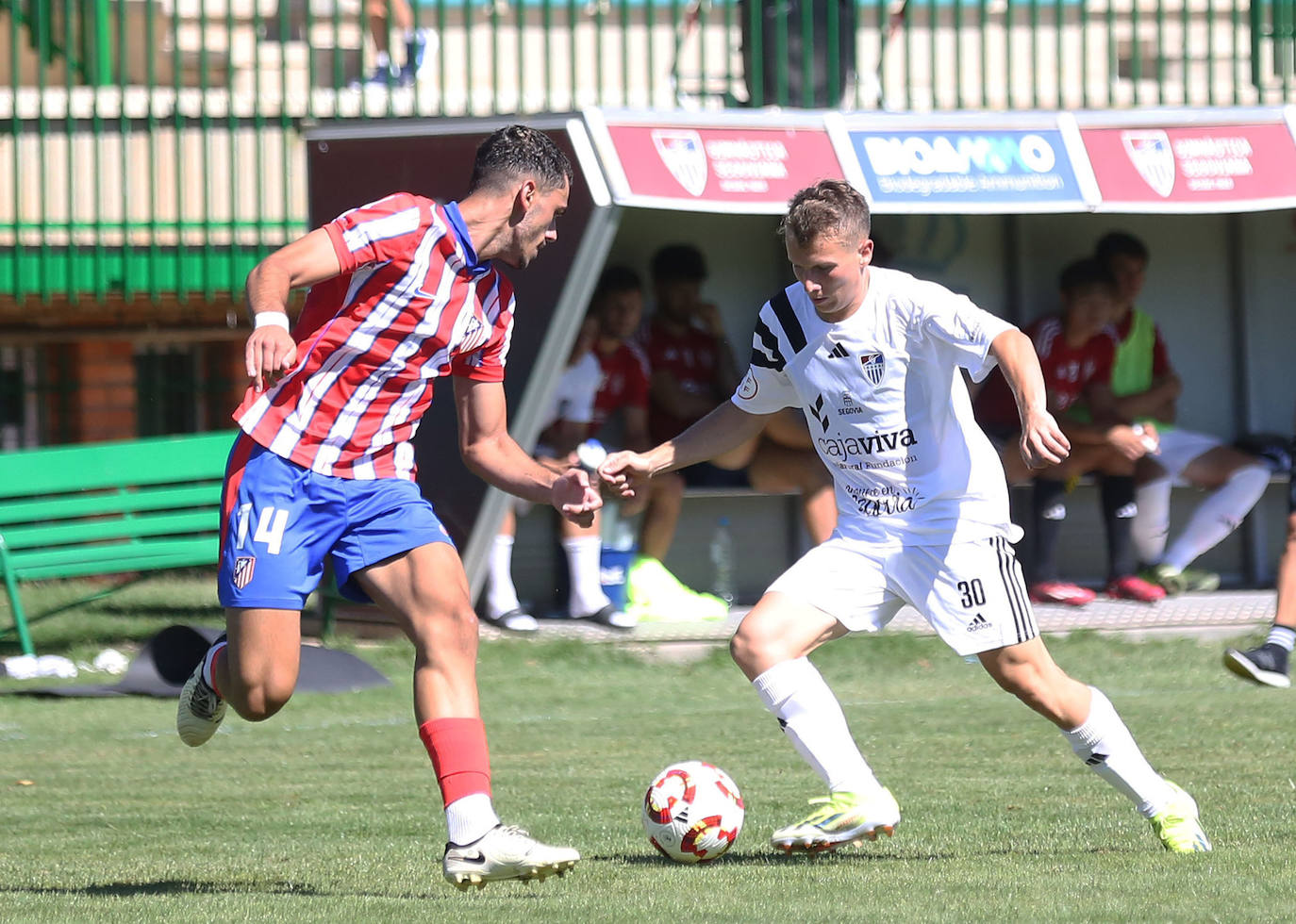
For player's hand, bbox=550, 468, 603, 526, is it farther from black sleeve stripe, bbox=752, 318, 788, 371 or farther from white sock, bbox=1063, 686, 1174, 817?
white sock, bbox=1063, 686, 1174, 817

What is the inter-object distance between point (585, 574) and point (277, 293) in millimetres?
7349

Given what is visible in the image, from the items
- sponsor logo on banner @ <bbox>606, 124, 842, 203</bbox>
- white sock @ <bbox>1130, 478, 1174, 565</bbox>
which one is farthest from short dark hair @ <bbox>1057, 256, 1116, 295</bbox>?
sponsor logo on banner @ <bbox>606, 124, 842, 203</bbox>

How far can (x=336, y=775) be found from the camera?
742cm

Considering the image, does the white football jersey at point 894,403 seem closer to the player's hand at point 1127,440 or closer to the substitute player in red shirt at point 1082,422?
the player's hand at point 1127,440

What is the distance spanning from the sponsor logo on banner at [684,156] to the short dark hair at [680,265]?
1639 mm

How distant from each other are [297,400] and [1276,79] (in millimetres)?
10602

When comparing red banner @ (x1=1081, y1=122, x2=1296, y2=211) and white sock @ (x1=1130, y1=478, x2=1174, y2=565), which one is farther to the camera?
white sock @ (x1=1130, y1=478, x2=1174, y2=565)

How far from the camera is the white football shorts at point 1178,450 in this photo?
13.1m

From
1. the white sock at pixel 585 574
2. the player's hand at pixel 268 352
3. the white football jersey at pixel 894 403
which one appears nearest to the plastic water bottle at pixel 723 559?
the white sock at pixel 585 574

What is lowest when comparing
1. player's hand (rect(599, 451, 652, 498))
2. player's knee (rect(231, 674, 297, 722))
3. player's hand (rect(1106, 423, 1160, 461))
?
player's knee (rect(231, 674, 297, 722))

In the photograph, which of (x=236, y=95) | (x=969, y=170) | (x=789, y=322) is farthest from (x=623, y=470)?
(x=236, y=95)

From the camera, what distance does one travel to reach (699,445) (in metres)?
5.91

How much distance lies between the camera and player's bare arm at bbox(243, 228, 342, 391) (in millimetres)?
4590

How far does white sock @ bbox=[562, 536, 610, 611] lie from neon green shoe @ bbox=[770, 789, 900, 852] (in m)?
6.56
